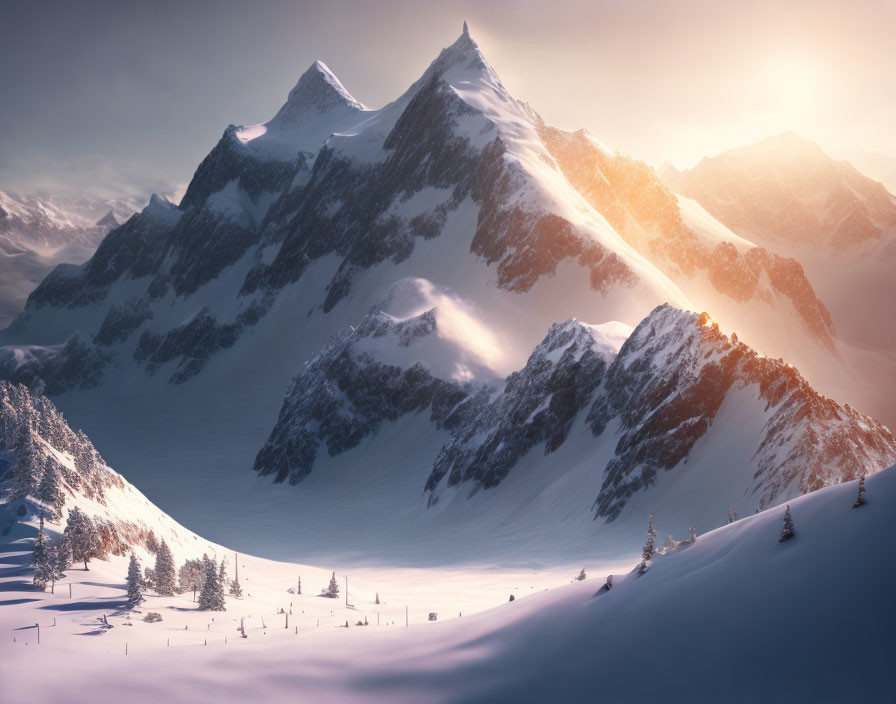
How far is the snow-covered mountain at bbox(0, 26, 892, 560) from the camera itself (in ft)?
268

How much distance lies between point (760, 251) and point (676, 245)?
2885 centimetres

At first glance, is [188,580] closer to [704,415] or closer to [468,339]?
[704,415]

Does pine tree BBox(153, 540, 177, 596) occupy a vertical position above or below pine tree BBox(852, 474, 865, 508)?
above

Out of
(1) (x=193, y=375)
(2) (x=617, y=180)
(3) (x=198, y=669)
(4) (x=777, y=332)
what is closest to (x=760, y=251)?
(4) (x=777, y=332)

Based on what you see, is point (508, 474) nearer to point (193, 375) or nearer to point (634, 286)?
point (634, 286)

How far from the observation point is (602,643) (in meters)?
19.5

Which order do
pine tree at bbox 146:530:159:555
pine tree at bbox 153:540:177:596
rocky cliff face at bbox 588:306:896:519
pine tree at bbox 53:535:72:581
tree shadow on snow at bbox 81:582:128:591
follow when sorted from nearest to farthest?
pine tree at bbox 53:535:72:581, tree shadow on snow at bbox 81:582:128:591, pine tree at bbox 153:540:177:596, pine tree at bbox 146:530:159:555, rocky cliff face at bbox 588:306:896:519

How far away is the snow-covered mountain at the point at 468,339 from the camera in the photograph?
3211 inches

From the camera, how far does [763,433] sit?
6166cm

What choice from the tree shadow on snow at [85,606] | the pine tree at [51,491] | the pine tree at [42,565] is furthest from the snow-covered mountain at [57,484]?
the tree shadow on snow at [85,606]

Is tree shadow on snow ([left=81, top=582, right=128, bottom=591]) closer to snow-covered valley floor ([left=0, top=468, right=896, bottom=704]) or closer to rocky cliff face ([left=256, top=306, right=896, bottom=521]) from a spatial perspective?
snow-covered valley floor ([left=0, top=468, right=896, bottom=704])

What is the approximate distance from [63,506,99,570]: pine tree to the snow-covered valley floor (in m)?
4.75

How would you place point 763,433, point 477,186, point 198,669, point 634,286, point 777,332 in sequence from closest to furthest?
1. point 198,669
2. point 763,433
3. point 634,286
4. point 477,186
5. point 777,332

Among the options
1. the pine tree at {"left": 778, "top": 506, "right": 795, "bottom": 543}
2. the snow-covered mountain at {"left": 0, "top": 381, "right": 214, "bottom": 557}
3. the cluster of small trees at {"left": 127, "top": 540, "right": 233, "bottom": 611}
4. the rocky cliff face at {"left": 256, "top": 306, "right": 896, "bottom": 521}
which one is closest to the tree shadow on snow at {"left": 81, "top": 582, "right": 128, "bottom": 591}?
the cluster of small trees at {"left": 127, "top": 540, "right": 233, "bottom": 611}
